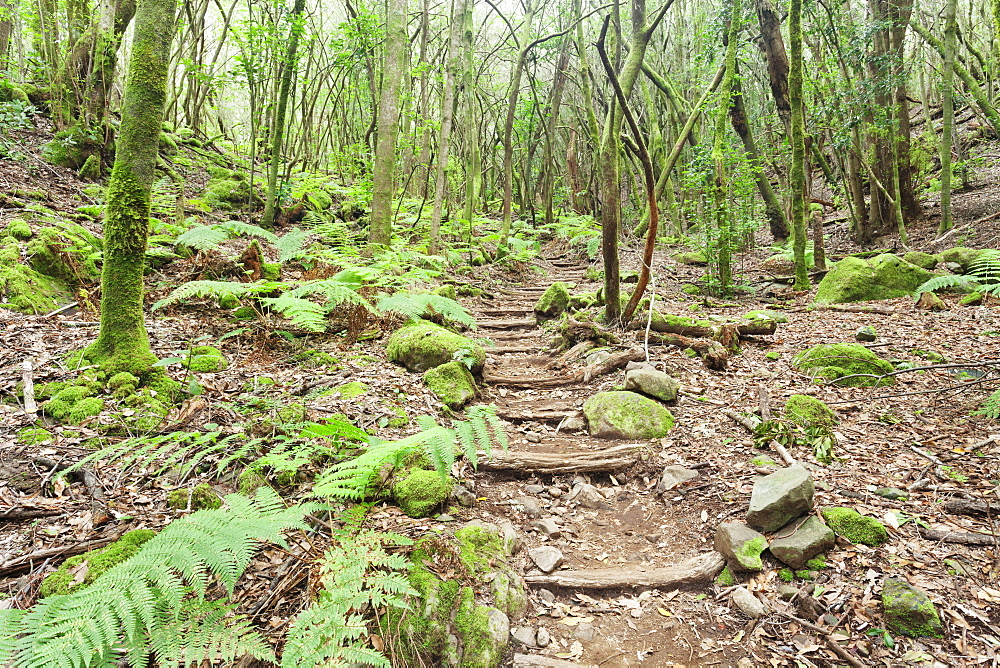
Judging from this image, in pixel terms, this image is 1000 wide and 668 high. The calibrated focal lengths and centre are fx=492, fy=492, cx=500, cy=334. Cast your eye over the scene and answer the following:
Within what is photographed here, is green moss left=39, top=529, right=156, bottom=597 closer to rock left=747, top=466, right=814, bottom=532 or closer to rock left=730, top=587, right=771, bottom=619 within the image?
rock left=730, top=587, right=771, bottom=619

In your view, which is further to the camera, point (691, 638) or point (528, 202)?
point (528, 202)

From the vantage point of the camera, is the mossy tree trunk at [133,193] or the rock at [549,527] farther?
the mossy tree trunk at [133,193]

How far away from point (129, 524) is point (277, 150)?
7854 millimetres

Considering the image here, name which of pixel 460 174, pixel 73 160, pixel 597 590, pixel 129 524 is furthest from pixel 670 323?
pixel 460 174

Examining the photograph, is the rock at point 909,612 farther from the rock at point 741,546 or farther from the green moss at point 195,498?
the green moss at point 195,498

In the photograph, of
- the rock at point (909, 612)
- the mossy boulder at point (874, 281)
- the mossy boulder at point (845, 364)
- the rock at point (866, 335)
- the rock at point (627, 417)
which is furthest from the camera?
the mossy boulder at point (874, 281)

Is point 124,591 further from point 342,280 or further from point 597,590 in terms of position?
point 342,280

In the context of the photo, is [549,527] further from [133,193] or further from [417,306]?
[133,193]

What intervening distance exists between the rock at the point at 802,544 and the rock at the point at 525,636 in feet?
4.38

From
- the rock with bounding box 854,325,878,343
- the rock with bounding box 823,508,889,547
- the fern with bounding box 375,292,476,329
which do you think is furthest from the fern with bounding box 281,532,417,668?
the rock with bounding box 854,325,878,343

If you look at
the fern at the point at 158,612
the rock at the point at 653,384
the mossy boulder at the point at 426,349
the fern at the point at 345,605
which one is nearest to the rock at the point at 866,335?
the rock at the point at 653,384

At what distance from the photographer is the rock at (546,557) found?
2832 mm

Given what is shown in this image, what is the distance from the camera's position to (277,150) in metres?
8.65

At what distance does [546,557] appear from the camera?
2902mm
